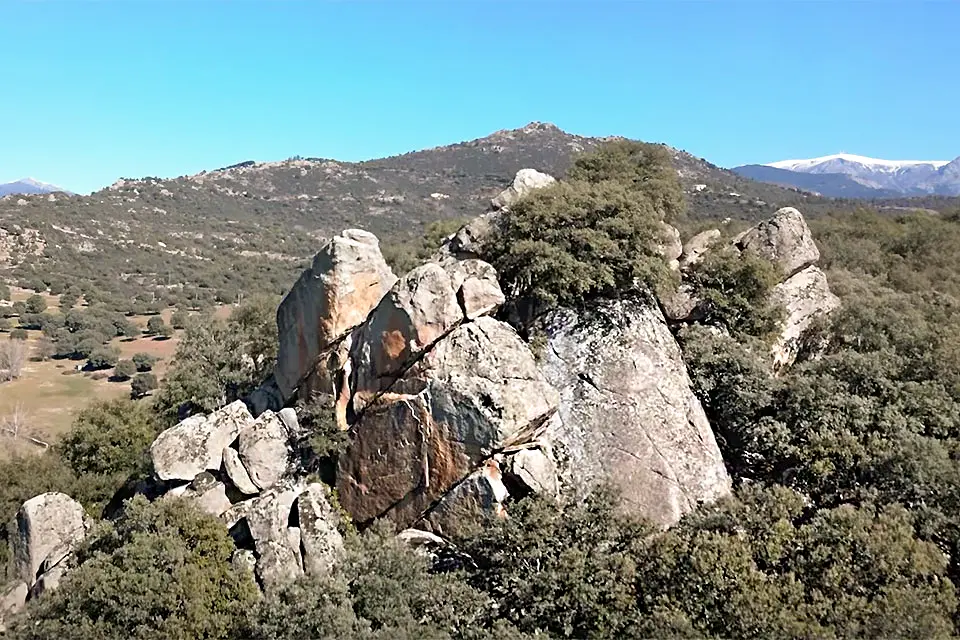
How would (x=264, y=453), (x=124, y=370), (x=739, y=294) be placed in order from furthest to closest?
(x=124, y=370), (x=739, y=294), (x=264, y=453)

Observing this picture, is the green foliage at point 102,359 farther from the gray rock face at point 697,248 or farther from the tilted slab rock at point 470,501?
the tilted slab rock at point 470,501

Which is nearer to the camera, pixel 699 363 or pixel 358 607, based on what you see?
pixel 358 607

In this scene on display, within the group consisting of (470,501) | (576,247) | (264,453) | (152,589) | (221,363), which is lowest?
(152,589)

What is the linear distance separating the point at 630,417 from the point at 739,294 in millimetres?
8185

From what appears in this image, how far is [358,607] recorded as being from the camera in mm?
14750

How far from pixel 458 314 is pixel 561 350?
343 cm

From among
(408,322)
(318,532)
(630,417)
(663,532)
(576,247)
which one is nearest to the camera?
(663,532)

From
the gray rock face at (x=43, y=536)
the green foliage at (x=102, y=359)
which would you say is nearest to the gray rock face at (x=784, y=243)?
the gray rock face at (x=43, y=536)

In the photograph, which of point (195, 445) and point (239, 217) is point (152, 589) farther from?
point (239, 217)

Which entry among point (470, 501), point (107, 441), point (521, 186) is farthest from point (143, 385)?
point (470, 501)

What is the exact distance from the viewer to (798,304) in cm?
2633

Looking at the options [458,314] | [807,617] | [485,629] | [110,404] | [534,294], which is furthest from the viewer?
[110,404]

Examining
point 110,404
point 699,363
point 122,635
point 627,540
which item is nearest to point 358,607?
point 122,635

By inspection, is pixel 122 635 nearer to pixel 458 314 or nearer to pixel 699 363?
pixel 458 314
